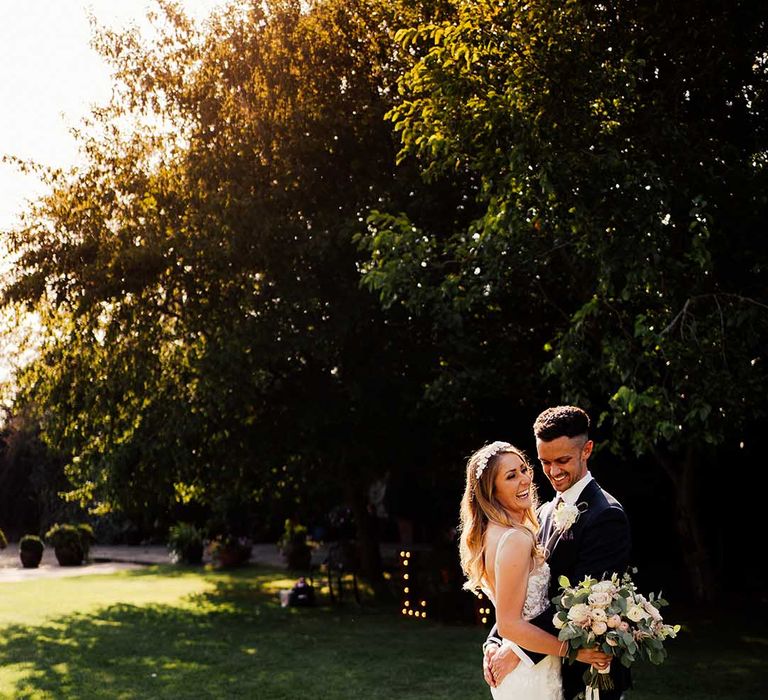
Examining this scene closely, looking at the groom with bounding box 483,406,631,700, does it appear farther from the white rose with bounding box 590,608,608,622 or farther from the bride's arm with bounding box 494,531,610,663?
the white rose with bounding box 590,608,608,622

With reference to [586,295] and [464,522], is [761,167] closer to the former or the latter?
[586,295]

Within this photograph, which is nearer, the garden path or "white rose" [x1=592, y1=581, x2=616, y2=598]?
"white rose" [x1=592, y1=581, x2=616, y2=598]

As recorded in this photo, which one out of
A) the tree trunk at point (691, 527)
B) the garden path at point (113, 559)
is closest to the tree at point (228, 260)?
the tree trunk at point (691, 527)

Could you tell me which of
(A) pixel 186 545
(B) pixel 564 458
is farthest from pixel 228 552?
(B) pixel 564 458

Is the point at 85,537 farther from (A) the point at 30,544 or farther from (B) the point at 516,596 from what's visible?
(B) the point at 516,596

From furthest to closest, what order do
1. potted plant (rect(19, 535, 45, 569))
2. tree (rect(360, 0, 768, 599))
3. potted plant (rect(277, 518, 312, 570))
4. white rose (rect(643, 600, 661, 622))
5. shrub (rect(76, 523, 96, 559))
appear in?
shrub (rect(76, 523, 96, 559)), potted plant (rect(19, 535, 45, 569)), potted plant (rect(277, 518, 312, 570)), tree (rect(360, 0, 768, 599)), white rose (rect(643, 600, 661, 622))

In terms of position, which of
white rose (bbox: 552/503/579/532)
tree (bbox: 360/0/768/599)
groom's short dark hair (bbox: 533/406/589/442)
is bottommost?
white rose (bbox: 552/503/579/532)

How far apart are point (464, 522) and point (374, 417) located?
14785mm

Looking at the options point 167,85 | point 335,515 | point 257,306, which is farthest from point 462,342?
point 335,515

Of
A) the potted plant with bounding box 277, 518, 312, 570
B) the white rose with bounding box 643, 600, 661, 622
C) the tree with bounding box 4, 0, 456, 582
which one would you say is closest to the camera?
the white rose with bounding box 643, 600, 661, 622

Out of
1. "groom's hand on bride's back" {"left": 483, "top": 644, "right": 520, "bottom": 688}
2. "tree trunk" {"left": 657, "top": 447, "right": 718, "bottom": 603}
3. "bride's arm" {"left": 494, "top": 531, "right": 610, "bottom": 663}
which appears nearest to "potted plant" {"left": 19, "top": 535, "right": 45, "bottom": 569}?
"tree trunk" {"left": 657, "top": 447, "right": 718, "bottom": 603}

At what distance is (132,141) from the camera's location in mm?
19062

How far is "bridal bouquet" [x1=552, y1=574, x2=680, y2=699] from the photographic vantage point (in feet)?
13.6

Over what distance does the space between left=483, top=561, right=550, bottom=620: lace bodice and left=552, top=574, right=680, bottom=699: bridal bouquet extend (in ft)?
0.54
